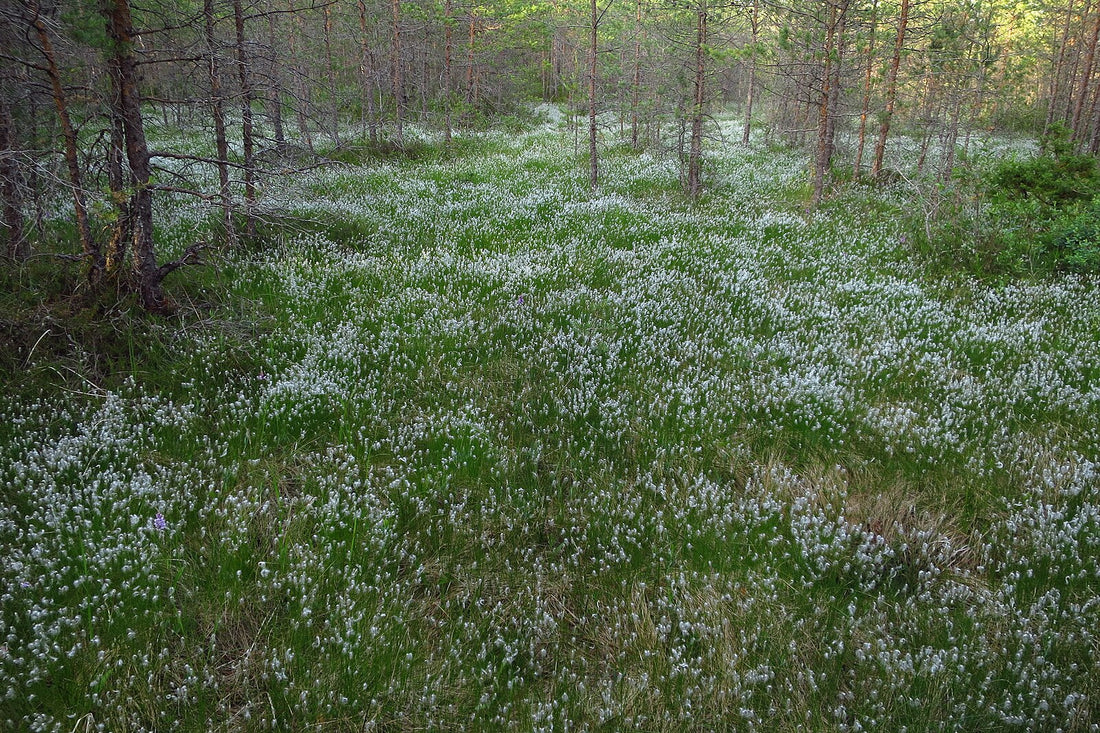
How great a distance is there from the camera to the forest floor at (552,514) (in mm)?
2766

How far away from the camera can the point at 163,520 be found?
3.55 meters

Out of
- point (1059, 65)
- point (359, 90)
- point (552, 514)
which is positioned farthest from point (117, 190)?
point (1059, 65)

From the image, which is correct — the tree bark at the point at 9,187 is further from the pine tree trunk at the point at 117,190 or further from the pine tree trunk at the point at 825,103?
the pine tree trunk at the point at 825,103

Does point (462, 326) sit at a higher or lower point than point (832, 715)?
higher

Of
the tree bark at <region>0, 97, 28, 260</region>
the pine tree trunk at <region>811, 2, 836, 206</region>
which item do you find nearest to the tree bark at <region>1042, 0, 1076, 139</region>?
the pine tree trunk at <region>811, 2, 836, 206</region>

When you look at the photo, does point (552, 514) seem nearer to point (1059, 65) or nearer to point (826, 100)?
point (826, 100)

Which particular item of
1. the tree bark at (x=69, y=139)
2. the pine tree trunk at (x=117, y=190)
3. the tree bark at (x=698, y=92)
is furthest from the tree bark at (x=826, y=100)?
the tree bark at (x=69, y=139)

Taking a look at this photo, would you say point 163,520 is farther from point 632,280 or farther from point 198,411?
point 632,280

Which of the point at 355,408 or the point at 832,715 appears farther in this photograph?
the point at 355,408

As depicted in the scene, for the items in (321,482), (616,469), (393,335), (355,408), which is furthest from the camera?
(393,335)

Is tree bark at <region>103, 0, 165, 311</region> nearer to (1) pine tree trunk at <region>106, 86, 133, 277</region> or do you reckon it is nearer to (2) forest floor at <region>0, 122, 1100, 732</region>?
(1) pine tree trunk at <region>106, 86, 133, 277</region>

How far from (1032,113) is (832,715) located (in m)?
53.7

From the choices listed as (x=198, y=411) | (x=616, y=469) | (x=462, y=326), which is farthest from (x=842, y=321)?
(x=198, y=411)

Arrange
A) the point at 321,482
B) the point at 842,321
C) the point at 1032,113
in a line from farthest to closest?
the point at 1032,113
the point at 842,321
the point at 321,482
